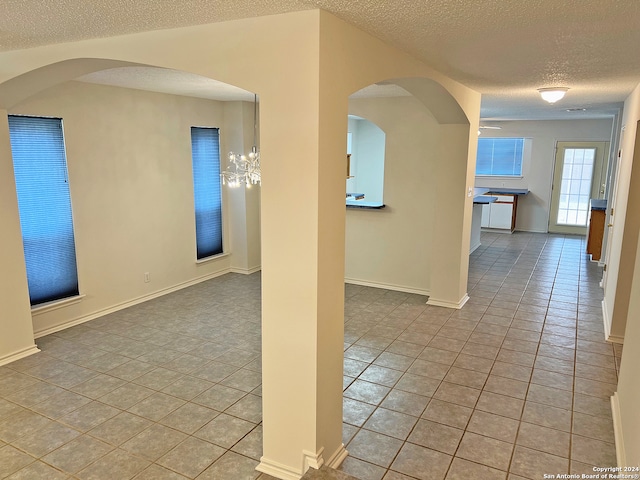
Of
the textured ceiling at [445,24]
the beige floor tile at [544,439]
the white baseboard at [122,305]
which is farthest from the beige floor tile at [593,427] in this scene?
the white baseboard at [122,305]

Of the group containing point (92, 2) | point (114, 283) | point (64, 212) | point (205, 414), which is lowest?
point (205, 414)

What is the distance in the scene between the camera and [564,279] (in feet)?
20.8

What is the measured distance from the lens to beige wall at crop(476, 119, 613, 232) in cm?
921

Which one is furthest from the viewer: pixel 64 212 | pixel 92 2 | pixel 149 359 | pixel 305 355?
pixel 64 212

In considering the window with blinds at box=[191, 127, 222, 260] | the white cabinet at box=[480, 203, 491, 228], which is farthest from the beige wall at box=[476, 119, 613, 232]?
the window with blinds at box=[191, 127, 222, 260]

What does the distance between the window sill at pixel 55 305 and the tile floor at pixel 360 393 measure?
259 mm

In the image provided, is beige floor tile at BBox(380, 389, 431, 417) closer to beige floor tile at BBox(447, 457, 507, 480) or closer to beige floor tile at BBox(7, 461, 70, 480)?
beige floor tile at BBox(447, 457, 507, 480)

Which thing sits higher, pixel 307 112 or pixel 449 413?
pixel 307 112

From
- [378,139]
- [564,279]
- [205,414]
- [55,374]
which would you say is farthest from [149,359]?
[378,139]

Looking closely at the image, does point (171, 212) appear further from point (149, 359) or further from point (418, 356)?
point (418, 356)

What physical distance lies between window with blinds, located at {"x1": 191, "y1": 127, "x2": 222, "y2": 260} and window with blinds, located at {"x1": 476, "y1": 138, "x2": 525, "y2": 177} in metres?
6.57

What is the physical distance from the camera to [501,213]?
9.76m

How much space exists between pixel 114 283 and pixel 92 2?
12.3 feet

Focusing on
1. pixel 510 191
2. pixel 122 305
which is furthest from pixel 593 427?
pixel 510 191
